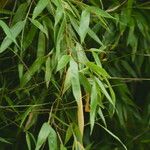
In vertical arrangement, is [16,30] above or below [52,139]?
above

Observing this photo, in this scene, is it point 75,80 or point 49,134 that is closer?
point 75,80

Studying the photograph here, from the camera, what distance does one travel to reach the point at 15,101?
1.73 m

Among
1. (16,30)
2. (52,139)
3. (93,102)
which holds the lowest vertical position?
(52,139)

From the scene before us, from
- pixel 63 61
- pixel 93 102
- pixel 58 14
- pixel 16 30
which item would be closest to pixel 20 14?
pixel 16 30

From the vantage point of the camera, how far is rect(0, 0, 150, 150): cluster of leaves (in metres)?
1.31

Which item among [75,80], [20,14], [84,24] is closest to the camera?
[75,80]

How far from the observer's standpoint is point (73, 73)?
1217 millimetres

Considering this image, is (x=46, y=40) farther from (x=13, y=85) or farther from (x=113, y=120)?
(x=113, y=120)

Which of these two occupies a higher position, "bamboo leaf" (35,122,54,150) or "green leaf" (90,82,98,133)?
"green leaf" (90,82,98,133)

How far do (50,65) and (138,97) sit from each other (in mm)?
893

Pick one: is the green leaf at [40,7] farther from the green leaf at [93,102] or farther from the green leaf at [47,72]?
the green leaf at [93,102]

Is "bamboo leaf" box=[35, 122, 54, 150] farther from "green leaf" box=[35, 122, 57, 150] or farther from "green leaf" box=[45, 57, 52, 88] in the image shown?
"green leaf" box=[45, 57, 52, 88]

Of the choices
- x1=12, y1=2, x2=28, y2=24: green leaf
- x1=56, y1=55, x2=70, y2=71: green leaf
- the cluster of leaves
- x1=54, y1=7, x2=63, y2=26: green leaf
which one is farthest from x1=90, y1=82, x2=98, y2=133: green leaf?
x1=12, y1=2, x2=28, y2=24: green leaf

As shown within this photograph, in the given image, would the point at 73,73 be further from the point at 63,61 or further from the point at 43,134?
the point at 43,134
